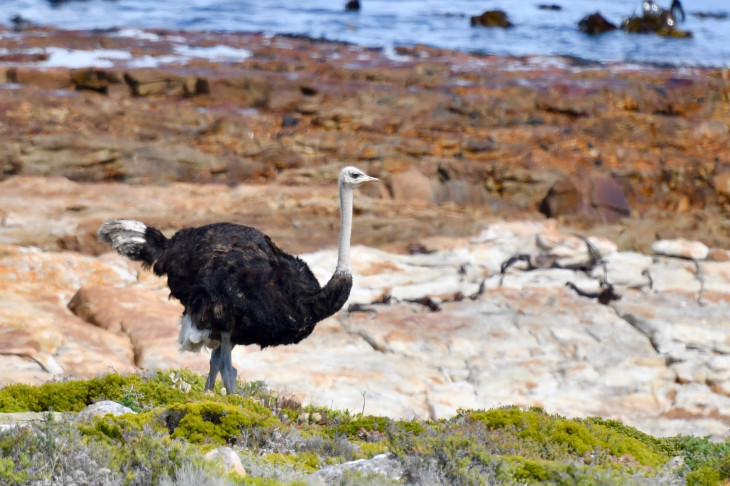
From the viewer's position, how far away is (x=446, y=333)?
41.6ft

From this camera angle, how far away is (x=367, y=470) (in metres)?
5.62

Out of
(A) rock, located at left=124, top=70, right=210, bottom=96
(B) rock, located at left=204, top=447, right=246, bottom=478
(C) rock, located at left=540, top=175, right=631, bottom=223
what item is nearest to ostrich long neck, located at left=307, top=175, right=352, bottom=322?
(B) rock, located at left=204, top=447, right=246, bottom=478

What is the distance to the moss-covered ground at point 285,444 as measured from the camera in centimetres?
513

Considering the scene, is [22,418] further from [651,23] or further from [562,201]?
[651,23]

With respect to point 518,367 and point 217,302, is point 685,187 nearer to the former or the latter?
point 518,367

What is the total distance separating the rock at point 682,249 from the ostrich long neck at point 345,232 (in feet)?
28.0

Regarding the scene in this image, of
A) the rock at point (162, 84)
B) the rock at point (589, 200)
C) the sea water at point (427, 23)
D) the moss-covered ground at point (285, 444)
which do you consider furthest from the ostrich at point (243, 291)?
the sea water at point (427, 23)

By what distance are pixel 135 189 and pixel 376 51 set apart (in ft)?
78.8

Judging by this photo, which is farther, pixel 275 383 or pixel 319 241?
pixel 319 241

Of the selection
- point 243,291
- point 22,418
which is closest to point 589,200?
point 243,291

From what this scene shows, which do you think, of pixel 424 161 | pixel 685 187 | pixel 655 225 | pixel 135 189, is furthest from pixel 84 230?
pixel 685 187

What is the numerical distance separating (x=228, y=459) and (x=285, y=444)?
1059 millimetres

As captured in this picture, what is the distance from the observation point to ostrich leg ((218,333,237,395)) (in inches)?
341

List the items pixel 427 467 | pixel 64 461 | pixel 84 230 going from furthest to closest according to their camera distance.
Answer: pixel 84 230 → pixel 427 467 → pixel 64 461
